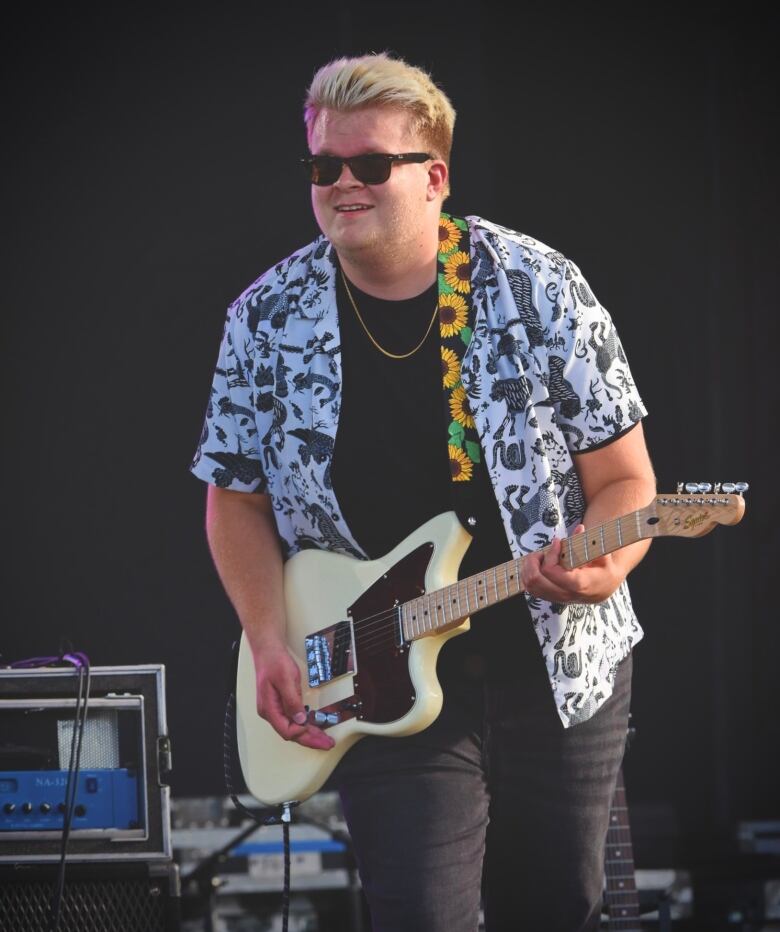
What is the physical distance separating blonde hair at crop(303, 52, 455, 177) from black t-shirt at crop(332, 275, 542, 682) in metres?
0.33

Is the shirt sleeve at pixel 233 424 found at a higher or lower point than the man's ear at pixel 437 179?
lower

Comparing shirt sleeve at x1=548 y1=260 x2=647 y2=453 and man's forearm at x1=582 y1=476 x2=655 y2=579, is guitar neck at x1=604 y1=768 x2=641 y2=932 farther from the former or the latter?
shirt sleeve at x1=548 y1=260 x2=647 y2=453

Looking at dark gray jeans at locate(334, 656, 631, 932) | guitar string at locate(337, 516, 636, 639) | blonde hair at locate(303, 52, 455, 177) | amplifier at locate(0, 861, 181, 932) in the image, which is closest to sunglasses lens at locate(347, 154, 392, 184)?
blonde hair at locate(303, 52, 455, 177)

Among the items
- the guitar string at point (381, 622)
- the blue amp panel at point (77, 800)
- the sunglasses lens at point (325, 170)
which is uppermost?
the sunglasses lens at point (325, 170)

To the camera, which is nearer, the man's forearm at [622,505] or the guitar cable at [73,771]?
the man's forearm at [622,505]

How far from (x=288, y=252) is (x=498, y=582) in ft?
6.92

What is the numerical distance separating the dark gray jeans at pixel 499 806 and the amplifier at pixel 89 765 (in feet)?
2.30

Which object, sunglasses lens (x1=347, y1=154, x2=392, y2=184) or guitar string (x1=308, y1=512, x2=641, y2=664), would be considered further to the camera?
sunglasses lens (x1=347, y1=154, x2=392, y2=184)

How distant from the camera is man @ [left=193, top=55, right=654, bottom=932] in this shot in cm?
236

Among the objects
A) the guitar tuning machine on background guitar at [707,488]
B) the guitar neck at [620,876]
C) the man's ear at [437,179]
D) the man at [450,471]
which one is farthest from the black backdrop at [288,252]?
the guitar tuning machine on background guitar at [707,488]

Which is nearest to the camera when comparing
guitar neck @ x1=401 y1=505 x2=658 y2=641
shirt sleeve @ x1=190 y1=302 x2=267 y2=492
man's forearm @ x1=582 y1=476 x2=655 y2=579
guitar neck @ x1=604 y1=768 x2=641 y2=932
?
guitar neck @ x1=401 y1=505 x2=658 y2=641

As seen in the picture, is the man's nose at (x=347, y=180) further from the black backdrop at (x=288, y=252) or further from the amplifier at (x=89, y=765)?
the black backdrop at (x=288, y=252)

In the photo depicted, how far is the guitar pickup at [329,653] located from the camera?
8.50 feet

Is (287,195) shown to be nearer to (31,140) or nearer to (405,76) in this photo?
(31,140)
